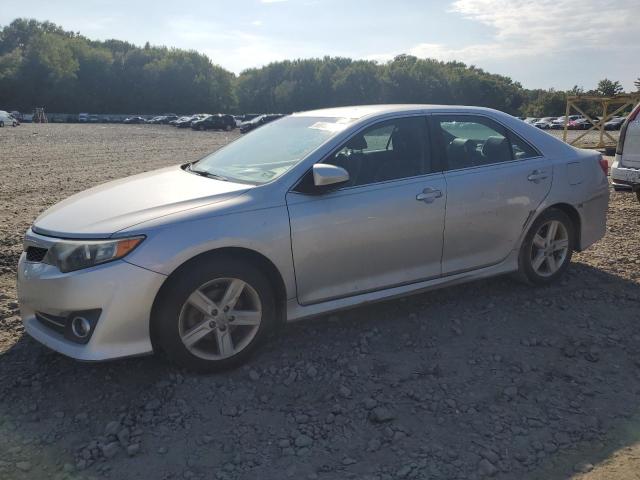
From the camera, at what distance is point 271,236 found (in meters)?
3.58

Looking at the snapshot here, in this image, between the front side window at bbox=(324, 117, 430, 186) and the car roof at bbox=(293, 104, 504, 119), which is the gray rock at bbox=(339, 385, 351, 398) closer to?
the front side window at bbox=(324, 117, 430, 186)

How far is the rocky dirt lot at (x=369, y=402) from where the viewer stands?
278 centimetres

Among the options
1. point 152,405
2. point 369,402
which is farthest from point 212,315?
Result: point 369,402

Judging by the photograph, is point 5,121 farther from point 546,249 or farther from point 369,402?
point 369,402

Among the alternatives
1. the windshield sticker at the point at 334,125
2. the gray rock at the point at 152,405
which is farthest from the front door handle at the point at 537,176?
the gray rock at the point at 152,405

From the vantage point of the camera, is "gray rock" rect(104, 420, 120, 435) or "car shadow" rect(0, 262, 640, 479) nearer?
"car shadow" rect(0, 262, 640, 479)

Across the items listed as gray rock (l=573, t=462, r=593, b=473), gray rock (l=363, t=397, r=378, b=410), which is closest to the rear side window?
gray rock (l=363, t=397, r=378, b=410)

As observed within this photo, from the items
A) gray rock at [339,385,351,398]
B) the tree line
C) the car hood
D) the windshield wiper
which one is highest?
the tree line

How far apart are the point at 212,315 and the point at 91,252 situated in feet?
2.56

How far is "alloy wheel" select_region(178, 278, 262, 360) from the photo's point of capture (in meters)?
3.44

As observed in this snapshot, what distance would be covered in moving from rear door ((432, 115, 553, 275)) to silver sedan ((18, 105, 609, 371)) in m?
0.01

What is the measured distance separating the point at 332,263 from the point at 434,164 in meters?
1.18

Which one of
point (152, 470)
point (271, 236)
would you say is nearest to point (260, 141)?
point (271, 236)

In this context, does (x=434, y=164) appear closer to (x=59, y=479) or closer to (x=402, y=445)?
(x=402, y=445)
